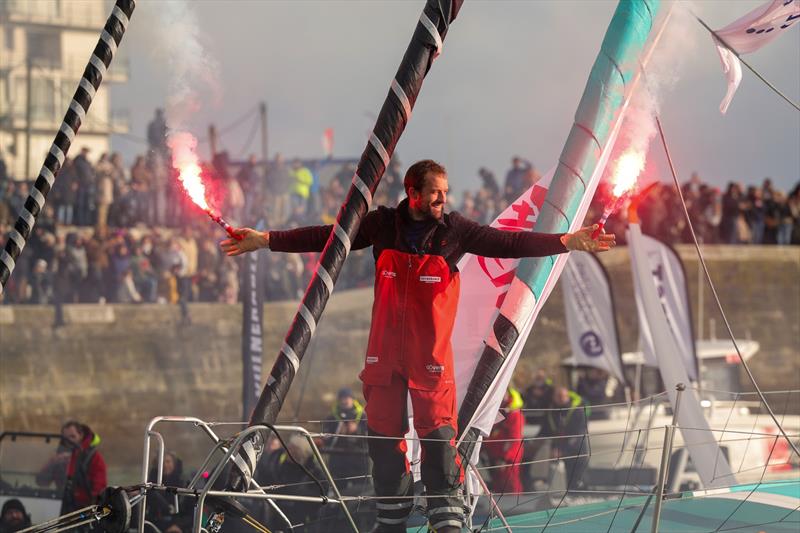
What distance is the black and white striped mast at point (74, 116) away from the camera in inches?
274

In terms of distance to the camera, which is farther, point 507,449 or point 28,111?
point 28,111

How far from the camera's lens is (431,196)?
20.7 feet

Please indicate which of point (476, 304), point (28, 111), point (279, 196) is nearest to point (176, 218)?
point (279, 196)

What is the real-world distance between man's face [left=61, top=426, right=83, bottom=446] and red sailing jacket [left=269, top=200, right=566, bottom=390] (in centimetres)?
809

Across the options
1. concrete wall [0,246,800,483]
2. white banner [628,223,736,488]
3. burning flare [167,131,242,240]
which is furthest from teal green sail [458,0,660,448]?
concrete wall [0,246,800,483]

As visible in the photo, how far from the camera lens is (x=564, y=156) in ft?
27.4

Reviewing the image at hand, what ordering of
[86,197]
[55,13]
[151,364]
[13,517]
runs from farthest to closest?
[55,13], [151,364], [86,197], [13,517]

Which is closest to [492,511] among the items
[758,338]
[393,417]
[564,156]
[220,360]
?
[393,417]

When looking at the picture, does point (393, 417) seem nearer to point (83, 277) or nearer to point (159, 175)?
Result: point (159, 175)

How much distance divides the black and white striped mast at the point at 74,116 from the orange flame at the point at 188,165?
1.69 ft

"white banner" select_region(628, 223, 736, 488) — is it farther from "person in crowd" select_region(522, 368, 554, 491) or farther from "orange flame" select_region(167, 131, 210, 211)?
"orange flame" select_region(167, 131, 210, 211)

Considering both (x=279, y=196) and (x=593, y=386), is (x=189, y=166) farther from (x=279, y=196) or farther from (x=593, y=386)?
(x=279, y=196)

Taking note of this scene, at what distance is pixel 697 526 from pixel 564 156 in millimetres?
2383

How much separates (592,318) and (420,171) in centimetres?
1294
